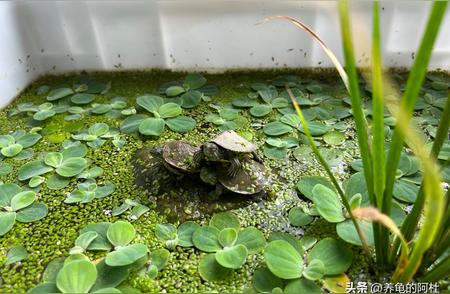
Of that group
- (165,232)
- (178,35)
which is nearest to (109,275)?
(165,232)

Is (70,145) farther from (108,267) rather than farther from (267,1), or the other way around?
(267,1)

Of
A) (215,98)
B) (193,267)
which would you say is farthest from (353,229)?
(215,98)

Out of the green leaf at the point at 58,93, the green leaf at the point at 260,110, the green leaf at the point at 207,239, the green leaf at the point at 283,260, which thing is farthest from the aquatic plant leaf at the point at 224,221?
the green leaf at the point at 58,93

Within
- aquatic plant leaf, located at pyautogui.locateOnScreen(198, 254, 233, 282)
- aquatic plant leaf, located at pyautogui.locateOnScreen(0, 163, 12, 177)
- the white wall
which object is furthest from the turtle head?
the white wall

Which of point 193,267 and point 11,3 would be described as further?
point 11,3

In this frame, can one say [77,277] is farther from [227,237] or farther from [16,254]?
[227,237]

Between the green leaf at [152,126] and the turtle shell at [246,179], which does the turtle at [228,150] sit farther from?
the green leaf at [152,126]
